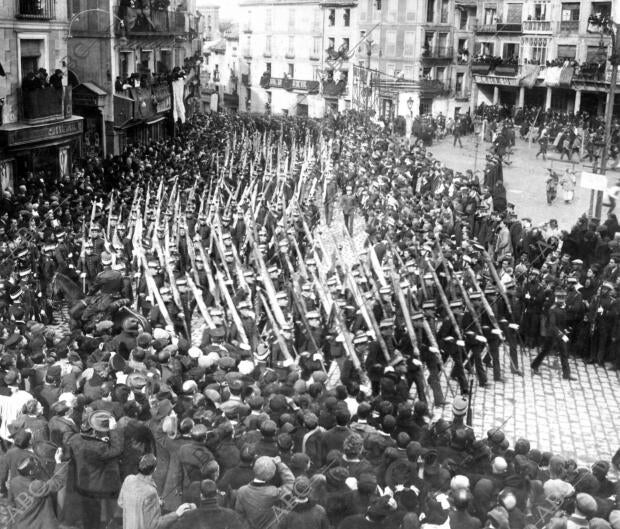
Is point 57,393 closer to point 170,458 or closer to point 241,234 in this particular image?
point 170,458

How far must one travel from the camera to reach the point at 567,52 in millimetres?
50719

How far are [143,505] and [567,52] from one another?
48129 mm

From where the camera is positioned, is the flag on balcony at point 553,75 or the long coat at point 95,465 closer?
the long coat at point 95,465

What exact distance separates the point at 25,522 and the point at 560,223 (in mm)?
22295

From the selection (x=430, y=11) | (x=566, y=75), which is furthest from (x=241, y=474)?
(x=430, y=11)

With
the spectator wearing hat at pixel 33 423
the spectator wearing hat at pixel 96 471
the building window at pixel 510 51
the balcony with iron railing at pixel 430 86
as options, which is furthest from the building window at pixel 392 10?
the spectator wearing hat at pixel 96 471

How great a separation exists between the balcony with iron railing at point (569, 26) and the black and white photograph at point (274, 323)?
46.1 feet

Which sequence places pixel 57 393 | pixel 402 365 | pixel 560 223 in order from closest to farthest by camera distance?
pixel 57 393 < pixel 402 365 < pixel 560 223

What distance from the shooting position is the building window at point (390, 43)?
187 feet

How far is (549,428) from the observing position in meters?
12.8

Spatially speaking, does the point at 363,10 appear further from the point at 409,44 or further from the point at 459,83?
the point at 459,83

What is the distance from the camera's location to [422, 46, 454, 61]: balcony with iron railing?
55250 millimetres

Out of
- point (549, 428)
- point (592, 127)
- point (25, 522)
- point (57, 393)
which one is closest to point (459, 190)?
point (549, 428)

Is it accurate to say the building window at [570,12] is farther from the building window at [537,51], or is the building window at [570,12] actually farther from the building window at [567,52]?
the building window at [537,51]
